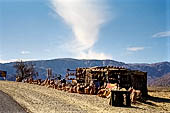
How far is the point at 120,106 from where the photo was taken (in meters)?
20.6

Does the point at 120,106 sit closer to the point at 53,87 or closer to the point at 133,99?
the point at 133,99

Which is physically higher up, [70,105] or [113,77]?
[113,77]

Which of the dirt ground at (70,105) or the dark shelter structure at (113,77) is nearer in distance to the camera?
the dirt ground at (70,105)

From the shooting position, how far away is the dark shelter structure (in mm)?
32281

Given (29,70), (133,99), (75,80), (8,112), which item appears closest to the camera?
(8,112)

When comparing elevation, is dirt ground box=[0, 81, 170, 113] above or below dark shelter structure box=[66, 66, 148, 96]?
below

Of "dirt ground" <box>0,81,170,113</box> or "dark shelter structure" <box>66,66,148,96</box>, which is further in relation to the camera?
"dark shelter structure" <box>66,66,148,96</box>

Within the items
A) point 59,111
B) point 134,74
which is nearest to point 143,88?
point 134,74

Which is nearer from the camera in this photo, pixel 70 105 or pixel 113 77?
pixel 70 105

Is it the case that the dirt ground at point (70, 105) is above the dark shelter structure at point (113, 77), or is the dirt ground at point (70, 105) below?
below

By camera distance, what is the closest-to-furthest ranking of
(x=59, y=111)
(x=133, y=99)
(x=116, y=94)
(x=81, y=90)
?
(x=59, y=111), (x=116, y=94), (x=133, y=99), (x=81, y=90)

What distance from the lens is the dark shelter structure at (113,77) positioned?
3228 cm

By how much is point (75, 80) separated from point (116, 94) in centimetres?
1963

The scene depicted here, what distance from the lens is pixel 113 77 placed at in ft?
107
